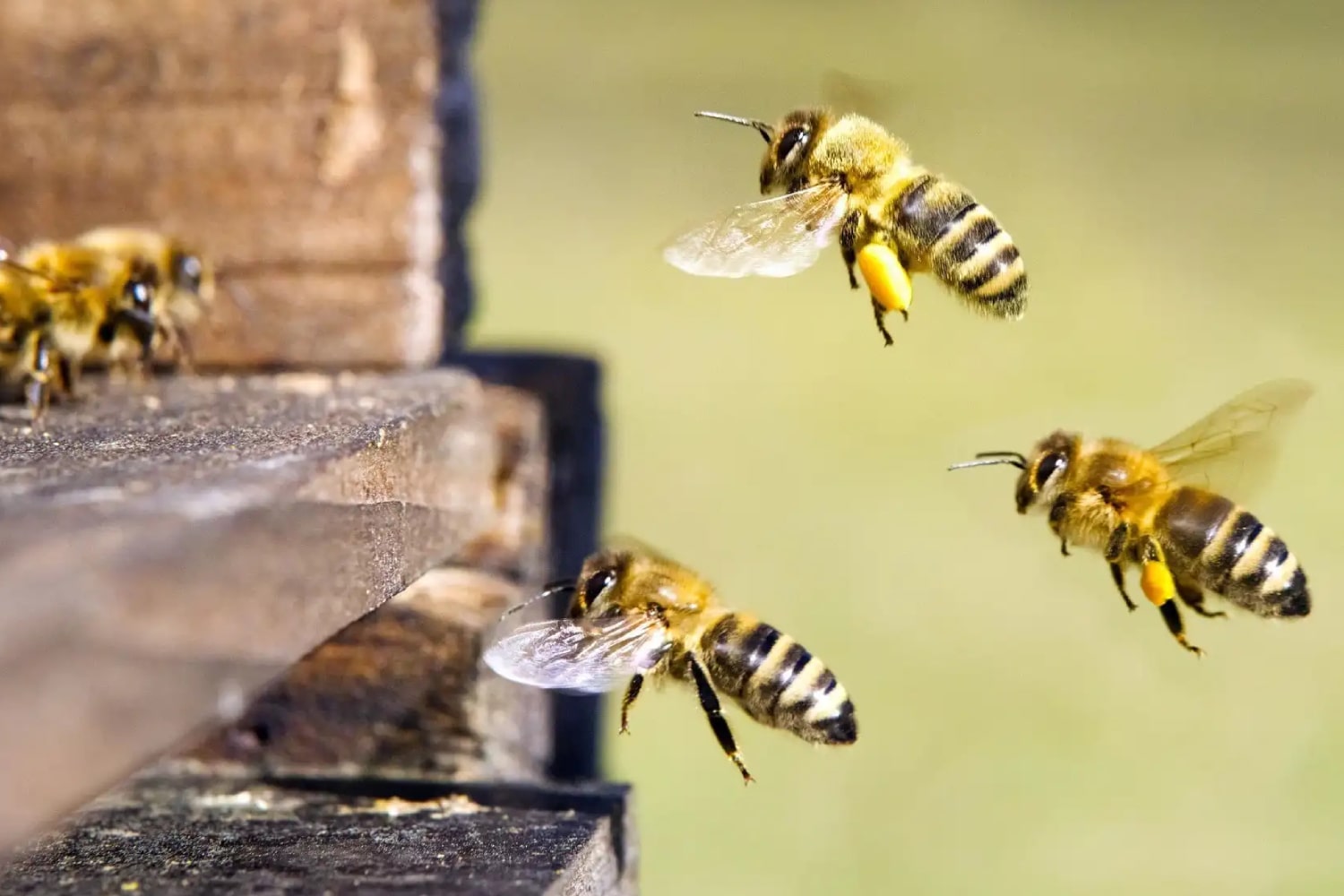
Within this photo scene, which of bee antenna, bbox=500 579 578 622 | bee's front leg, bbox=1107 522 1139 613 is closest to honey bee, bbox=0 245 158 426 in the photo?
bee antenna, bbox=500 579 578 622

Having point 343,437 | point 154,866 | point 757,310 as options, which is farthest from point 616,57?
point 154,866

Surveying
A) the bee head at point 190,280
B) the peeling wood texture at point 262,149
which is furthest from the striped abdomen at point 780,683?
the bee head at point 190,280

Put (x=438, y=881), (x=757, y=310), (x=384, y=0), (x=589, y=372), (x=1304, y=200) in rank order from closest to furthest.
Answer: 1. (x=438, y=881)
2. (x=384, y=0)
3. (x=589, y=372)
4. (x=1304, y=200)
5. (x=757, y=310)

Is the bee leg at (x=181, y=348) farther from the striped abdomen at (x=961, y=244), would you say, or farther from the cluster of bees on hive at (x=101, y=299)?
the striped abdomen at (x=961, y=244)

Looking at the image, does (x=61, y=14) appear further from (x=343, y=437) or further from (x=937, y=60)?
(x=937, y=60)

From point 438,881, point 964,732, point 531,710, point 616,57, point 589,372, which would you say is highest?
point 616,57

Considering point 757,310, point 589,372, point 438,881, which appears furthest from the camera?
point 757,310

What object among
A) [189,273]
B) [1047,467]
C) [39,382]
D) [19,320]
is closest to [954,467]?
[1047,467]
